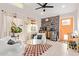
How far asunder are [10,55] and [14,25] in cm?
45

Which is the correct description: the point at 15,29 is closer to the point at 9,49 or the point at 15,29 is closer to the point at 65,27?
the point at 9,49

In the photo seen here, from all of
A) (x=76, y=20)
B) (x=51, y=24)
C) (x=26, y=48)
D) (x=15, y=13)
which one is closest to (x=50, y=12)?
(x=51, y=24)

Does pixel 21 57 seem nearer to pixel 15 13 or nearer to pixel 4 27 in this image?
pixel 4 27

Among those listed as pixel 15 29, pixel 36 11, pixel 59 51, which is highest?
pixel 36 11

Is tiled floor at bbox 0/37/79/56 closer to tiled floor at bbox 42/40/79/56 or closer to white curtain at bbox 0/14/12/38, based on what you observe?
tiled floor at bbox 42/40/79/56

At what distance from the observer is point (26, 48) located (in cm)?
163

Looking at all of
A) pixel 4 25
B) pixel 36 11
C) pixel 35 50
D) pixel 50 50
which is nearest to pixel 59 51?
pixel 50 50

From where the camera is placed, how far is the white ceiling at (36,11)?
161 cm

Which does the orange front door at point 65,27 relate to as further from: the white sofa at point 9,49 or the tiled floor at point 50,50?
the white sofa at point 9,49

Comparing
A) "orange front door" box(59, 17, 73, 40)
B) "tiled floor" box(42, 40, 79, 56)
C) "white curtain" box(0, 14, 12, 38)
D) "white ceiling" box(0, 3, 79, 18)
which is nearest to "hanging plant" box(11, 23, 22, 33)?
"white curtain" box(0, 14, 12, 38)

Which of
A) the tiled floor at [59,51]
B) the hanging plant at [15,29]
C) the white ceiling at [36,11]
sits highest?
the white ceiling at [36,11]

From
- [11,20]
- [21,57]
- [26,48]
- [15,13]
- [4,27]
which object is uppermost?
[15,13]

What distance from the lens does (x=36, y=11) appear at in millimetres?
1668

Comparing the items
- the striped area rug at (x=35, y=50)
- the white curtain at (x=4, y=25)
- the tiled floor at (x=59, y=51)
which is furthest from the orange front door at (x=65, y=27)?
the white curtain at (x=4, y=25)
